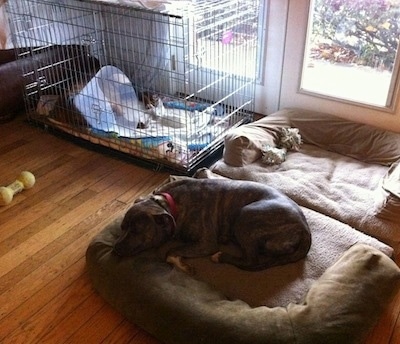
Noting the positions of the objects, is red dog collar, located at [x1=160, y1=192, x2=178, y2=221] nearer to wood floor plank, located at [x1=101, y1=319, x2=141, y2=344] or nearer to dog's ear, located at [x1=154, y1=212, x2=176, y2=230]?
dog's ear, located at [x1=154, y1=212, x2=176, y2=230]

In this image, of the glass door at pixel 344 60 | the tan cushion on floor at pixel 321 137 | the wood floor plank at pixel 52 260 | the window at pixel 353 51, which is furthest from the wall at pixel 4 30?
the window at pixel 353 51

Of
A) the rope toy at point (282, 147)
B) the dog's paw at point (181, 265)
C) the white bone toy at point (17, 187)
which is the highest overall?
the rope toy at point (282, 147)

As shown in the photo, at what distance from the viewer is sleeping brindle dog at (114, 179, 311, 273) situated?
5.99 ft

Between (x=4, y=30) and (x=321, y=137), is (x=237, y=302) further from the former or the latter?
(x=4, y=30)

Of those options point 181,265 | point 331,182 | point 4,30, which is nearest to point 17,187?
point 181,265

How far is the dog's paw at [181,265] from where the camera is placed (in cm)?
185

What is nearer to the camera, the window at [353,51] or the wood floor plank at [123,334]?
the wood floor plank at [123,334]

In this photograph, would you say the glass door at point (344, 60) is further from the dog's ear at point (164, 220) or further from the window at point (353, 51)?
the dog's ear at point (164, 220)

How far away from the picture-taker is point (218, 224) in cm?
198

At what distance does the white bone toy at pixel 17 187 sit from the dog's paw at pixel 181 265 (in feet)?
3.23

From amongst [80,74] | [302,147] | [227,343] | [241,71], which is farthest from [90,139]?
[227,343]

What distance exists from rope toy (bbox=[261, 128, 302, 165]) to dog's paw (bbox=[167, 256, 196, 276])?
0.87 meters

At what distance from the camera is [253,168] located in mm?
2453

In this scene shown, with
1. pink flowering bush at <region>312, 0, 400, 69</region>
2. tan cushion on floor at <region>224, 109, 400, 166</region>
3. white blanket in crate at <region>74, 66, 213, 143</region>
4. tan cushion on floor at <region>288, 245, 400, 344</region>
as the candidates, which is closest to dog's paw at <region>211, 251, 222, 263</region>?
tan cushion on floor at <region>288, 245, 400, 344</region>
